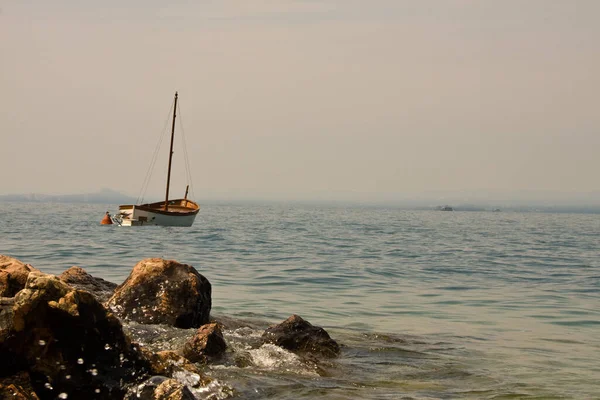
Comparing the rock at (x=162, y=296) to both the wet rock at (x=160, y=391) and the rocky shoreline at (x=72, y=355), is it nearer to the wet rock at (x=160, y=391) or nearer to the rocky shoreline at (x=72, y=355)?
the rocky shoreline at (x=72, y=355)

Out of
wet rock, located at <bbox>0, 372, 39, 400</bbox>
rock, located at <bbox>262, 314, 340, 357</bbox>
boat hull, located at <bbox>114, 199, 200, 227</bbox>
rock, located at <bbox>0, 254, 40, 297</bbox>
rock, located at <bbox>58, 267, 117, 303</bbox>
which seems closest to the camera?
wet rock, located at <bbox>0, 372, 39, 400</bbox>

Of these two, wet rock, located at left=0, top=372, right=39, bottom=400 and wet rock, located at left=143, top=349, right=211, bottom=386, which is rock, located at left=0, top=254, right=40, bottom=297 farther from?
wet rock, located at left=0, top=372, right=39, bottom=400

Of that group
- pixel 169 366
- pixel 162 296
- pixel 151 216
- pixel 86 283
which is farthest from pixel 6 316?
pixel 151 216

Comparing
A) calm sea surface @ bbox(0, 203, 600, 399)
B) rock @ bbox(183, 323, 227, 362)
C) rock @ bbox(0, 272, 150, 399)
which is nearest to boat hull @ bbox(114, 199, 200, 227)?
calm sea surface @ bbox(0, 203, 600, 399)

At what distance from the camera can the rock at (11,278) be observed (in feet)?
31.0

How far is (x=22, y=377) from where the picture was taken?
23.3 feet

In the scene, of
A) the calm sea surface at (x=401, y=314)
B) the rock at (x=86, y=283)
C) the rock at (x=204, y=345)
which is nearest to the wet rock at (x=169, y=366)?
the calm sea surface at (x=401, y=314)

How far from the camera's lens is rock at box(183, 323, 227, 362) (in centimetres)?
1054

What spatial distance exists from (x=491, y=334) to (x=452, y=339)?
1.25 metres

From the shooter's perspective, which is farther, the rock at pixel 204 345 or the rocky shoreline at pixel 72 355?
the rock at pixel 204 345

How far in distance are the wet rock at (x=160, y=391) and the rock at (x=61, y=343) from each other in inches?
6.6

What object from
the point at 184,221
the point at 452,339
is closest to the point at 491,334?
the point at 452,339

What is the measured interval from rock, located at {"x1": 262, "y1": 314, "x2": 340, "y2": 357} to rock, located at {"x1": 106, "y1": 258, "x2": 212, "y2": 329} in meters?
1.39

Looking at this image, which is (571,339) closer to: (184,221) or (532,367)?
(532,367)
